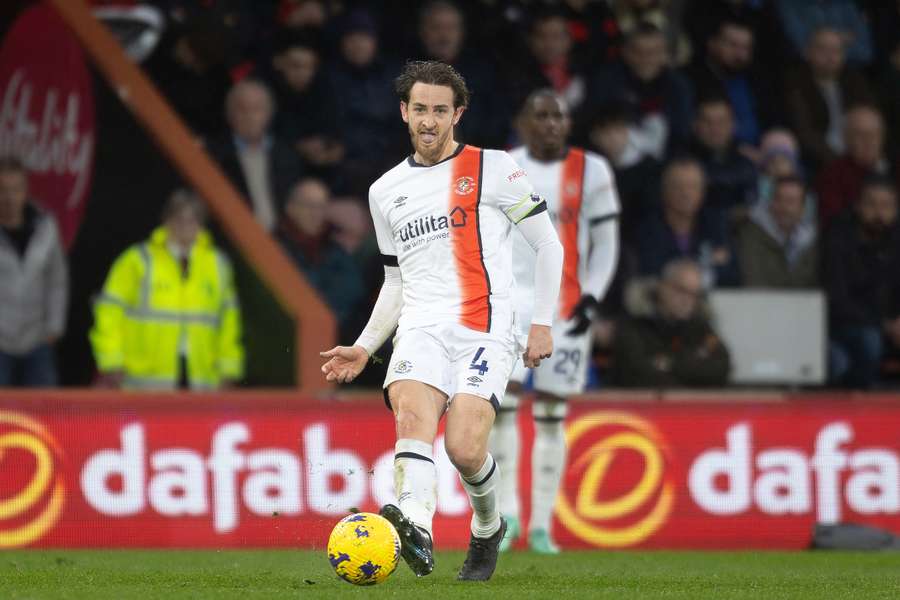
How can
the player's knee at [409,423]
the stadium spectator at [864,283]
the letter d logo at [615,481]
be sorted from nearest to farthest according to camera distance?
the player's knee at [409,423]
the letter d logo at [615,481]
the stadium spectator at [864,283]

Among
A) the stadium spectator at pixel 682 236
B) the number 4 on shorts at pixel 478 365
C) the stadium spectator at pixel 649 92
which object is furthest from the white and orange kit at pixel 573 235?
the stadium spectator at pixel 649 92

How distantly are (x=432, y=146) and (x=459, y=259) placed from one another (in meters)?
0.50

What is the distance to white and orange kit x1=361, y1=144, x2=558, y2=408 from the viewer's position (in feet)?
25.3

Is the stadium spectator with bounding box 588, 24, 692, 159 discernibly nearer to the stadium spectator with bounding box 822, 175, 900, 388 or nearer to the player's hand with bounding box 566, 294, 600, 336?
the stadium spectator with bounding box 822, 175, 900, 388

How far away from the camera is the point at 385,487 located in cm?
1148

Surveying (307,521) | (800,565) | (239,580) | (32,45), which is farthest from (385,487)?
(32,45)

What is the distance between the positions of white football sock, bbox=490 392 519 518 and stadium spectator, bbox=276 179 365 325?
272 centimetres

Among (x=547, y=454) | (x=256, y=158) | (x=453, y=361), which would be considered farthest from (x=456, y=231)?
(x=256, y=158)

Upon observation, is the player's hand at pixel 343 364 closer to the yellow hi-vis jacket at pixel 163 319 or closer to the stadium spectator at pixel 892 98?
the yellow hi-vis jacket at pixel 163 319

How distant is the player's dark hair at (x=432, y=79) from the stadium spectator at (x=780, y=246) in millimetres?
6682

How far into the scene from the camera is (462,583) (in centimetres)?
786

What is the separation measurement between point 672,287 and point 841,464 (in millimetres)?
1846

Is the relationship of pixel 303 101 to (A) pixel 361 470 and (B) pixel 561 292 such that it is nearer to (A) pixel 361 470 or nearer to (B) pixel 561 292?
(A) pixel 361 470

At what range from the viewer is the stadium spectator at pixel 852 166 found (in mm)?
15023
